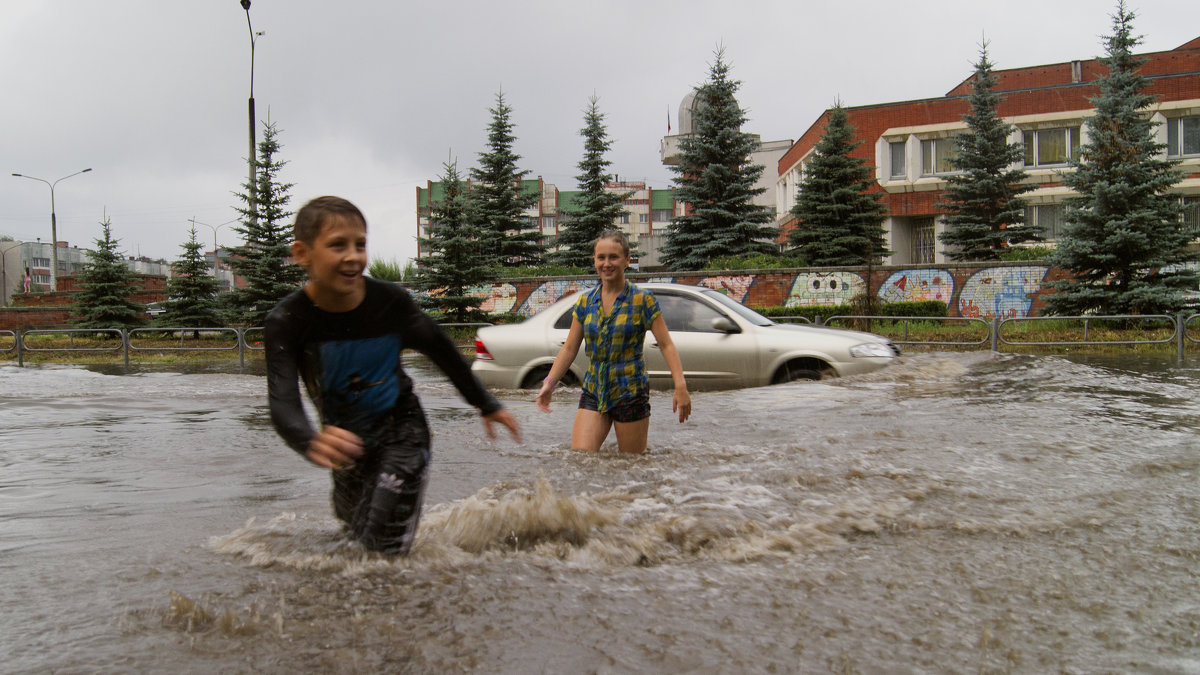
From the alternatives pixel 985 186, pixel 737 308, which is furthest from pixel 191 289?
pixel 985 186

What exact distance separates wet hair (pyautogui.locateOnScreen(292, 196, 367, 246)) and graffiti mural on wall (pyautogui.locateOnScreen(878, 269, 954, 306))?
22.6m

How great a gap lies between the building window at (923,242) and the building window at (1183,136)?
8866 mm

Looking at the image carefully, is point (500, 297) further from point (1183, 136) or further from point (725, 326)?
point (1183, 136)

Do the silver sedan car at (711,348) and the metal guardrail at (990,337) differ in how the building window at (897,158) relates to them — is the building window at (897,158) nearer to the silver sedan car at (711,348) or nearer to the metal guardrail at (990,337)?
the metal guardrail at (990,337)

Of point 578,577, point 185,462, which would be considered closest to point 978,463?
point 578,577

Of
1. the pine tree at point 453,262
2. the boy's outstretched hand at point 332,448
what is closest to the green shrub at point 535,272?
the pine tree at point 453,262

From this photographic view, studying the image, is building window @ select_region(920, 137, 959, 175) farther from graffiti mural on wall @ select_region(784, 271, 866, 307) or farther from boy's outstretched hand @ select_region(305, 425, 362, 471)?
boy's outstretched hand @ select_region(305, 425, 362, 471)

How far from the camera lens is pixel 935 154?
1425 inches

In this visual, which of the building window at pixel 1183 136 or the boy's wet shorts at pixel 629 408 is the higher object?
the building window at pixel 1183 136

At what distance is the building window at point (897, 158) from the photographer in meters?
36.8

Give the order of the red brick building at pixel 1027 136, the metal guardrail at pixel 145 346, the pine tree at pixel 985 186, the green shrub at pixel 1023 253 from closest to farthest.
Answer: the metal guardrail at pixel 145 346, the green shrub at pixel 1023 253, the pine tree at pixel 985 186, the red brick building at pixel 1027 136

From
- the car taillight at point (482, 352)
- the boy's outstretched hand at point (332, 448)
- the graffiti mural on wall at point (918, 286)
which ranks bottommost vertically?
the boy's outstretched hand at point (332, 448)

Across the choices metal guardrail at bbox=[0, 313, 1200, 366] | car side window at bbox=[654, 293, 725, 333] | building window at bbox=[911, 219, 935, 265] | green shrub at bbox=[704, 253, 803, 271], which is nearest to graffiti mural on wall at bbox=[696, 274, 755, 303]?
green shrub at bbox=[704, 253, 803, 271]

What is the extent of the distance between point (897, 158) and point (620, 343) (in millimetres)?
34751
